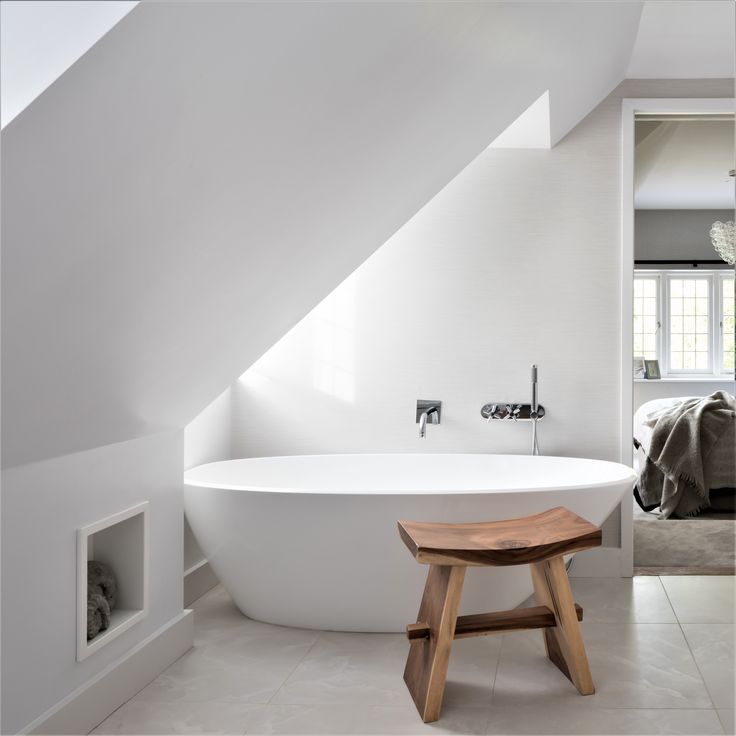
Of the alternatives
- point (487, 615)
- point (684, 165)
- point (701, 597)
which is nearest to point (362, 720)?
point (487, 615)

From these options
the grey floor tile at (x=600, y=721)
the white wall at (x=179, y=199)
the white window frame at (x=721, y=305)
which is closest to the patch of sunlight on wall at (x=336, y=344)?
the white wall at (x=179, y=199)

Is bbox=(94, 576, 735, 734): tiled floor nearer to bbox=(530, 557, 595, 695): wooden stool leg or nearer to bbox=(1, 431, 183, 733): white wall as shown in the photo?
bbox=(530, 557, 595, 695): wooden stool leg

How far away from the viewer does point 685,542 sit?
3.90 m

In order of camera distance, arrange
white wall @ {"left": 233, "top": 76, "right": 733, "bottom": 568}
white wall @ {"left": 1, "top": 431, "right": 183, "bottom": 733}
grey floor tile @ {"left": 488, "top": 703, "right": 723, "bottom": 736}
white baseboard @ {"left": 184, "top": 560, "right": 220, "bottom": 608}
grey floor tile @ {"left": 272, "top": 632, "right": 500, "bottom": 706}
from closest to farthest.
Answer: white wall @ {"left": 1, "top": 431, "right": 183, "bottom": 733}
grey floor tile @ {"left": 488, "top": 703, "right": 723, "bottom": 736}
grey floor tile @ {"left": 272, "top": 632, "right": 500, "bottom": 706}
white baseboard @ {"left": 184, "top": 560, "right": 220, "bottom": 608}
white wall @ {"left": 233, "top": 76, "right": 733, "bottom": 568}

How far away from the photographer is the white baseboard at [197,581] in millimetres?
3160

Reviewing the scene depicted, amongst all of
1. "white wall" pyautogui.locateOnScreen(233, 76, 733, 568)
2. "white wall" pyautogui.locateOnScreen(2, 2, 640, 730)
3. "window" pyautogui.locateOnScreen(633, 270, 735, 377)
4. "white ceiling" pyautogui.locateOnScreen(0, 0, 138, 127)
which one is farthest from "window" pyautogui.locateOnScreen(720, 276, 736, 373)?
"white ceiling" pyautogui.locateOnScreen(0, 0, 138, 127)

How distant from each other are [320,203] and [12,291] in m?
1.02

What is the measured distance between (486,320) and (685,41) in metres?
1.53

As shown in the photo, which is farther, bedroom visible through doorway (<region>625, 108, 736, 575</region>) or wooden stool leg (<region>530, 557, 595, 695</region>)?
bedroom visible through doorway (<region>625, 108, 736, 575</region>)

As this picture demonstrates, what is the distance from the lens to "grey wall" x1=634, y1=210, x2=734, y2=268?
430 cm

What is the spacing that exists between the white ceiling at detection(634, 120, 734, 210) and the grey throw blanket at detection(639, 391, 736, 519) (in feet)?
3.93

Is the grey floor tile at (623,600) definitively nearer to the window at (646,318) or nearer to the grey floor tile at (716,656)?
the grey floor tile at (716,656)

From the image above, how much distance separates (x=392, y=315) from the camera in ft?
12.5

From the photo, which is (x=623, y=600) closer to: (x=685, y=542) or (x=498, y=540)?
(x=685, y=542)
